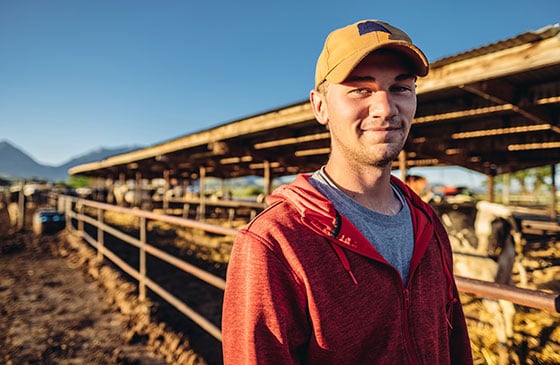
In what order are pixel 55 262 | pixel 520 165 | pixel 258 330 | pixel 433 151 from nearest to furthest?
pixel 258 330 < pixel 433 151 < pixel 55 262 < pixel 520 165

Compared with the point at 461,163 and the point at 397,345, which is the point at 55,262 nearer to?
the point at 397,345

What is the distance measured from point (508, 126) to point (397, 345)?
17.2ft

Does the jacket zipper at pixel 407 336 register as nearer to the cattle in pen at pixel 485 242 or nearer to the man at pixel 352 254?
the man at pixel 352 254

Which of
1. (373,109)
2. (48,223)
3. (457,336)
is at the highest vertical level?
(373,109)

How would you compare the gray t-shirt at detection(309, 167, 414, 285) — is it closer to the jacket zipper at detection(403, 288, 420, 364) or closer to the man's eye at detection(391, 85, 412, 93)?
the jacket zipper at detection(403, 288, 420, 364)

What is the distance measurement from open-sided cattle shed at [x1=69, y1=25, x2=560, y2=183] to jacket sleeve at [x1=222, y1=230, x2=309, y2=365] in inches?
103

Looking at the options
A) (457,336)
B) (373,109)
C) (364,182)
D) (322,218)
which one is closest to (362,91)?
(373,109)

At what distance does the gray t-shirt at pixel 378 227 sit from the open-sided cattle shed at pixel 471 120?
85.4 inches

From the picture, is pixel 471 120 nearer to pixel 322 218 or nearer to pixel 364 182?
pixel 364 182

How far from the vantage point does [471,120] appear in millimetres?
4922

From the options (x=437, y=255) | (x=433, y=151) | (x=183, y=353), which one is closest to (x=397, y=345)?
(x=437, y=255)

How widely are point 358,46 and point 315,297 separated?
0.70 metres

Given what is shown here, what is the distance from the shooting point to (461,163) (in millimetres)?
7031

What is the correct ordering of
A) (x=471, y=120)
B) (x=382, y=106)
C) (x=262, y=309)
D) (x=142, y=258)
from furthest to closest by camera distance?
(x=471, y=120) → (x=142, y=258) → (x=382, y=106) → (x=262, y=309)
